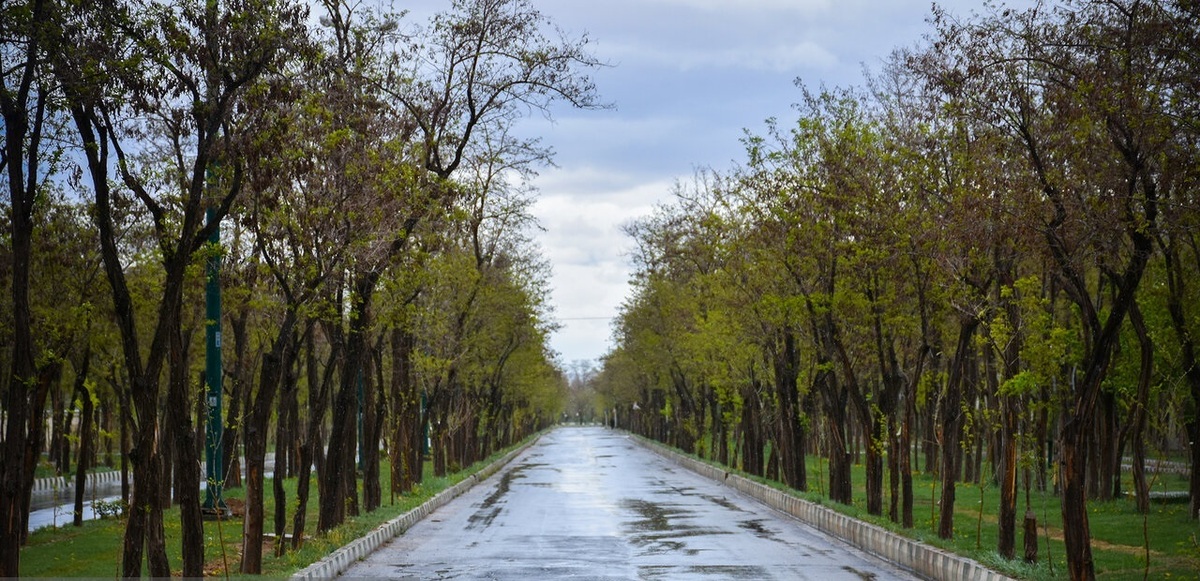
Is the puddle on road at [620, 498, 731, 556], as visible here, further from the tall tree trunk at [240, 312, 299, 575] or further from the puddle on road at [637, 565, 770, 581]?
the tall tree trunk at [240, 312, 299, 575]

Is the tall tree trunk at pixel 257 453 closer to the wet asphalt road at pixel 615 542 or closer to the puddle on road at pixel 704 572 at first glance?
the wet asphalt road at pixel 615 542

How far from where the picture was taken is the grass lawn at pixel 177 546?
18480mm

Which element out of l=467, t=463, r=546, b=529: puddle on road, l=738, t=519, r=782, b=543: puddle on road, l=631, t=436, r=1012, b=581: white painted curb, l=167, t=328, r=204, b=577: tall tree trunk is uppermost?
l=167, t=328, r=204, b=577: tall tree trunk

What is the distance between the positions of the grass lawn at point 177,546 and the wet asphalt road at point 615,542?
705 mm

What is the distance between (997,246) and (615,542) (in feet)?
29.0

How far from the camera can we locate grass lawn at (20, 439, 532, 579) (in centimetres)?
1848

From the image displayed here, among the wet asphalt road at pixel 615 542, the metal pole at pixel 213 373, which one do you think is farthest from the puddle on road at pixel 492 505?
the metal pole at pixel 213 373

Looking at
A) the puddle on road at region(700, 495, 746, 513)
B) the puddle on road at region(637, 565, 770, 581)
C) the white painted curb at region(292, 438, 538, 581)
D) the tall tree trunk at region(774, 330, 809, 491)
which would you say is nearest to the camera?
the white painted curb at region(292, 438, 538, 581)

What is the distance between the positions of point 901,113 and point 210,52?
13186 mm

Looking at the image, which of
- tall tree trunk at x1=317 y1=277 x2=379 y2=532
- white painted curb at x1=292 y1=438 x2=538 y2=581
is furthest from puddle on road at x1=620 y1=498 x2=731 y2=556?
tall tree trunk at x1=317 y1=277 x2=379 y2=532

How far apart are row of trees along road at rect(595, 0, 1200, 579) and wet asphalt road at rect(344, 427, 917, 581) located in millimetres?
2348

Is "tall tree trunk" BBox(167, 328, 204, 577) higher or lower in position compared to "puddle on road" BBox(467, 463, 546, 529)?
higher

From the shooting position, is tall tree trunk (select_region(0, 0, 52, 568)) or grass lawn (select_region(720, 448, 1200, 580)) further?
grass lawn (select_region(720, 448, 1200, 580))

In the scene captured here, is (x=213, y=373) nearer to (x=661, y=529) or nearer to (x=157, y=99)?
(x=661, y=529)
